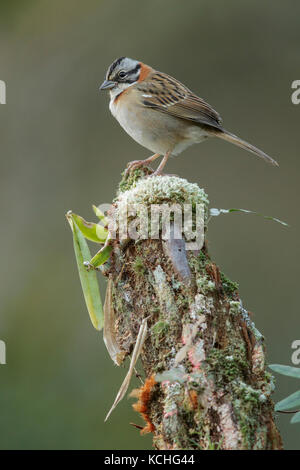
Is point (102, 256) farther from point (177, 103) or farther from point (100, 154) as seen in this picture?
point (100, 154)

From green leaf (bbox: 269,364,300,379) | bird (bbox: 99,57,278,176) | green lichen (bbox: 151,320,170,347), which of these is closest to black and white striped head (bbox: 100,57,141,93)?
bird (bbox: 99,57,278,176)

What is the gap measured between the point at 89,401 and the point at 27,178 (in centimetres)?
270

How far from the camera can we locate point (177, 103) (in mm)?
4164

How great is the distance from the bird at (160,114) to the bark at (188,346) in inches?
65.7

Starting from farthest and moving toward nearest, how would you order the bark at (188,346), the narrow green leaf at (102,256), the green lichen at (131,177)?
the green lichen at (131,177), the narrow green leaf at (102,256), the bark at (188,346)

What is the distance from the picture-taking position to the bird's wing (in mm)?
4090

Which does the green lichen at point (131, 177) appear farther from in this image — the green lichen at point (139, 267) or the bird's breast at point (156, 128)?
the bird's breast at point (156, 128)

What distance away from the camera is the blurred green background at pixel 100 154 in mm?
5562

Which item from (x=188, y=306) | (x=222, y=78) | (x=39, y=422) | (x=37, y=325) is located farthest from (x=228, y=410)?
(x=222, y=78)

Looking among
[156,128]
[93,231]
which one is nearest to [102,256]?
[93,231]

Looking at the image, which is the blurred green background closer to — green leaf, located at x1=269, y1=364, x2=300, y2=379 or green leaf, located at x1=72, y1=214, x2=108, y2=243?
green leaf, located at x1=72, y1=214, x2=108, y2=243

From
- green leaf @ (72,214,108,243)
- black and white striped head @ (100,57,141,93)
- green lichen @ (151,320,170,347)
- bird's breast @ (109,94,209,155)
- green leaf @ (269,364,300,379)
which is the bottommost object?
green leaf @ (269,364,300,379)

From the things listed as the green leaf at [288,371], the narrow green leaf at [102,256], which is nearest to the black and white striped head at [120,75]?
the narrow green leaf at [102,256]

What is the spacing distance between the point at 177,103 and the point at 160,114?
0.49 ft
